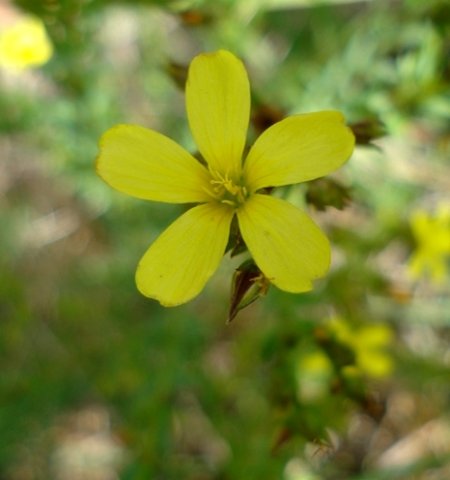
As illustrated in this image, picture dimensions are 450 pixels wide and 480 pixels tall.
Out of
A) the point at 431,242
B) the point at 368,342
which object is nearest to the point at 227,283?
the point at 368,342

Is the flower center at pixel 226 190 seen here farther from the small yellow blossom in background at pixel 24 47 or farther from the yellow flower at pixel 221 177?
the small yellow blossom in background at pixel 24 47

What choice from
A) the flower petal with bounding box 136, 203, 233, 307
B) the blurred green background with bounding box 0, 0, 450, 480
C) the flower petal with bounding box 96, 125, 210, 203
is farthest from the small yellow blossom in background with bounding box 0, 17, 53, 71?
the flower petal with bounding box 136, 203, 233, 307

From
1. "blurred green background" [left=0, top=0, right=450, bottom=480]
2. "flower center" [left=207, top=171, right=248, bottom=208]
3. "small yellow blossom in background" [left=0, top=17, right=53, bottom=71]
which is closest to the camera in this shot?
"flower center" [left=207, top=171, right=248, bottom=208]

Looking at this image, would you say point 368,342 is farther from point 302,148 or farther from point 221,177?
point 302,148

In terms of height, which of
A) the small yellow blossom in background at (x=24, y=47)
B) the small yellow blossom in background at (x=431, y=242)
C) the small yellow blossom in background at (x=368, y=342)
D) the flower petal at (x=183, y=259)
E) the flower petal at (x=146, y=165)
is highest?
the flower petal at (x=146, y=165)

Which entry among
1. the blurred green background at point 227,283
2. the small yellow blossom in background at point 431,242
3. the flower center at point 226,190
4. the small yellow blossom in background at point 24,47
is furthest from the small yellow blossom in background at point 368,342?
the small yellow blossom in background at point 24,47

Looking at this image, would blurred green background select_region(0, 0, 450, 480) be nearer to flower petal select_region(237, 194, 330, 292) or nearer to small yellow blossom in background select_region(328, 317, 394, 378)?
small yellow blossom in background select_region(328, 317, 394, 378)

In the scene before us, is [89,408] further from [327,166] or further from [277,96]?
[327,166]
